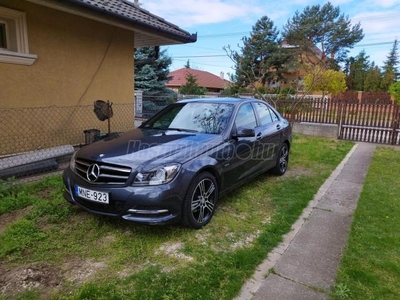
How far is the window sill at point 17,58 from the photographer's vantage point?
4.71 metres

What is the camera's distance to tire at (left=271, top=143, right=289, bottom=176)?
541 centimetres

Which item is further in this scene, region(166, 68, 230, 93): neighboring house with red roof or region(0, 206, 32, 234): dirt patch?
region(166, 68, 230, 93): neighboring house with red roof

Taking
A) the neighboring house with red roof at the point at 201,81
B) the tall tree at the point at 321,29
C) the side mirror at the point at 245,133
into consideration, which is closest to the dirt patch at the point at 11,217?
the side mirror at the point at 245,133

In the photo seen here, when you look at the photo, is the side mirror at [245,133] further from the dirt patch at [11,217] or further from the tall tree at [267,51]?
the tall tree at [267,51]

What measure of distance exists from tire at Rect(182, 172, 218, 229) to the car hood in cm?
31

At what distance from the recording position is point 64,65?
5715 mm

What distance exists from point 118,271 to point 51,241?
937mm

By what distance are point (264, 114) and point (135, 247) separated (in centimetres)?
323

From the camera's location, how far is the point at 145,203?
277 centimetres

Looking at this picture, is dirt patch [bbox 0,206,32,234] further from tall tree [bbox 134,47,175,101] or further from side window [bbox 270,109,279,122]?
tall tree [bbox 134,47,175,101]

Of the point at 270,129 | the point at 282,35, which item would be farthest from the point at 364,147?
the point at 282,35

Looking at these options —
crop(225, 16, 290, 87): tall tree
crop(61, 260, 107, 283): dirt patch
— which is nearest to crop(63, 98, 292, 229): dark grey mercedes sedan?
crop(61, 260, 107, 283): dirt patch

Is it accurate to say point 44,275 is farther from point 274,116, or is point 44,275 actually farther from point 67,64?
point 67,64

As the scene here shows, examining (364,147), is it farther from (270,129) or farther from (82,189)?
(82,189)
